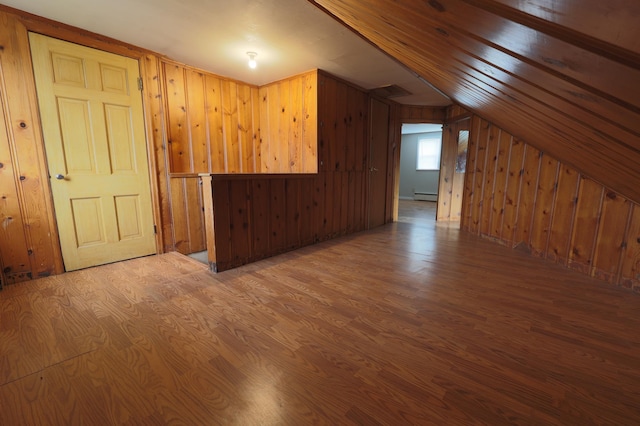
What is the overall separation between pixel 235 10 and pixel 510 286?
10.5 ft

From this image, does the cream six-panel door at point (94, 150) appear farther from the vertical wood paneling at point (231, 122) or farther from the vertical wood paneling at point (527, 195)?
the vertical wood paneling at point (527, 195)

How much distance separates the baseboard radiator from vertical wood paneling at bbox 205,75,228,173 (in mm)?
6805

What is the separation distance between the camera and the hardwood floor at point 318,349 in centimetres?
105

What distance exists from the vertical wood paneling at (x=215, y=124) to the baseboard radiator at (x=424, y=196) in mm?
6805

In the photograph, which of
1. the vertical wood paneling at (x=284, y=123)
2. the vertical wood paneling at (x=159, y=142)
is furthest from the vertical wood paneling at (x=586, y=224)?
the vertical wood paneling at (x=159, y=142)

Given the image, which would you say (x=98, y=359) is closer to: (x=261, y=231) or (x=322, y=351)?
(x=322, y=351)

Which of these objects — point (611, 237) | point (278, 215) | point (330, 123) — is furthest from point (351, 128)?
point (611, 237)

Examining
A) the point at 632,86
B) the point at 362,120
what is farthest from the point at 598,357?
the point at 362,120

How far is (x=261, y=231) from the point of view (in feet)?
9.45

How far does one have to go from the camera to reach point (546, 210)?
9.77 feet

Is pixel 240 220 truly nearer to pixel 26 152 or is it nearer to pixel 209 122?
pixel 209 122

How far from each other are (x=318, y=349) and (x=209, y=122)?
320cm

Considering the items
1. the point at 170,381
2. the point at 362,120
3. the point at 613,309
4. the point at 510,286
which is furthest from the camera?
the point at 362,120

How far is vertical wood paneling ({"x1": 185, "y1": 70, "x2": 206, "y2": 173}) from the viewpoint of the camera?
127 inches
